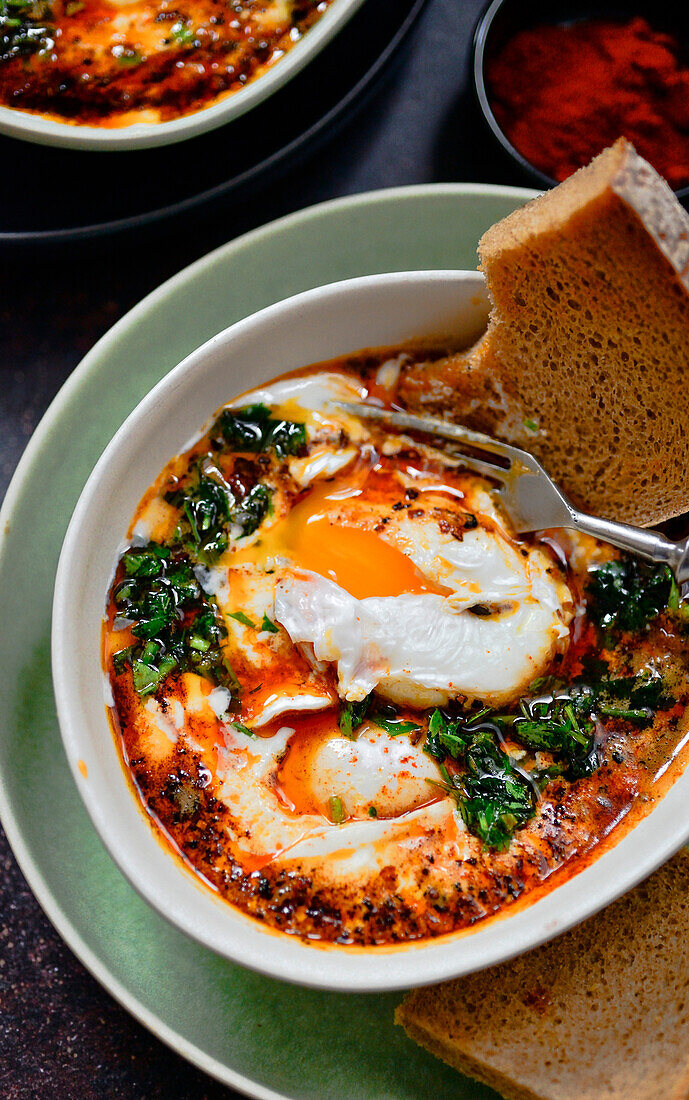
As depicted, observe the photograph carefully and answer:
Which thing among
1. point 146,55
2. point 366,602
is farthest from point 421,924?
point 146,55

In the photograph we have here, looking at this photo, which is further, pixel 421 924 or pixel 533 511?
pixel 533 511

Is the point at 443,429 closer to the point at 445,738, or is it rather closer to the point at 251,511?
the point at 251,511

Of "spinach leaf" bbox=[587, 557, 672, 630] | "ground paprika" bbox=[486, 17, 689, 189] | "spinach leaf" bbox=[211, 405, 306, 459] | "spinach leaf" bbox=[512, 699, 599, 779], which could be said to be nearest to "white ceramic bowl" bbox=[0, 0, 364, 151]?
"ground paprika" bbox=[486, 17, 689, 189]

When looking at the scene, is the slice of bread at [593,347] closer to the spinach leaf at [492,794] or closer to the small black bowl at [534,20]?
the small black bowl at [534,20]

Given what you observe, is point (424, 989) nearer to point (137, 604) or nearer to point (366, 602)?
point (366, 602)

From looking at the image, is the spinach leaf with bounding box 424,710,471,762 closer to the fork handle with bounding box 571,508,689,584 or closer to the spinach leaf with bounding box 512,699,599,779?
the spinach leaf with bounding box 512,699,599,779

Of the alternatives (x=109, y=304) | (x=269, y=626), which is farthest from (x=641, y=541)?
(x=109, y=304)
